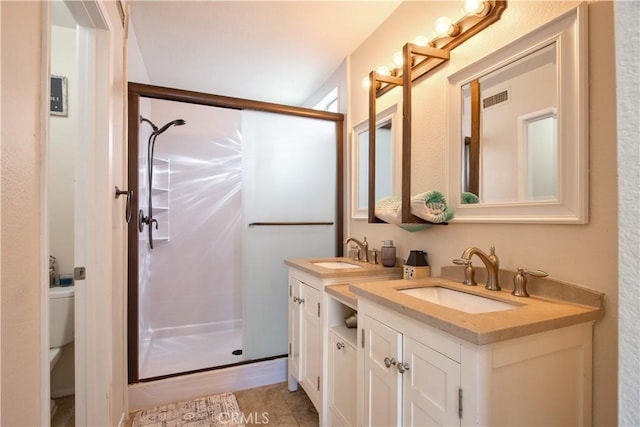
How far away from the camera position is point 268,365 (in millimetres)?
2174

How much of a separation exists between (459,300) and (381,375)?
1.43 ft

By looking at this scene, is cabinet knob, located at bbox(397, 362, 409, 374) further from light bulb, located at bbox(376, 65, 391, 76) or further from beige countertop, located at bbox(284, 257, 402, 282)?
light bulb, located at bbox(376, 65, 391, 76)

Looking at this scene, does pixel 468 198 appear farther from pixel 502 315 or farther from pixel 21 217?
pixel 21 217

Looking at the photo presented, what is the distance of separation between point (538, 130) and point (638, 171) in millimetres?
967

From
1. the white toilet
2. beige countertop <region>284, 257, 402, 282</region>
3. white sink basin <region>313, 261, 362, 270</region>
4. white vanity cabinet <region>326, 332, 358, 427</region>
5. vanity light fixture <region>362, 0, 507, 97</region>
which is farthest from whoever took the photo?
white sink basin <region>313, 261, 362, 270</region>

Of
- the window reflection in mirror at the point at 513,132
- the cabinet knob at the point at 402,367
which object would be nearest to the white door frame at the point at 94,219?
the cabinet knob at the point at 402,367

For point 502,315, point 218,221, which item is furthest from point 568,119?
point 218,221

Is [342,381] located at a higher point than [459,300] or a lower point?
lower

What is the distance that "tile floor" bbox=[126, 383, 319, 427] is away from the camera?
1.75 m

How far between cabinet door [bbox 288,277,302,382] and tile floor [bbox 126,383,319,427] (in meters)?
0.11

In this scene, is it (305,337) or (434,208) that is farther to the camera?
(305,337)

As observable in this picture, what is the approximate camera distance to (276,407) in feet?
6.23

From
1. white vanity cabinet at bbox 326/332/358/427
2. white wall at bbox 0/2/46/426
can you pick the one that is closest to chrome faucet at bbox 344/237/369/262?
white vanity cabinet at bbox 326/332/358/427

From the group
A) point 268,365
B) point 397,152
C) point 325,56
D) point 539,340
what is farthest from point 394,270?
point 325,56
